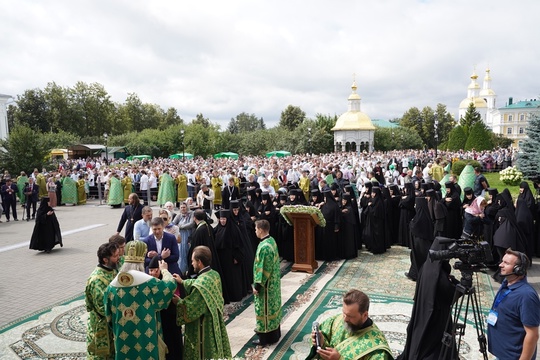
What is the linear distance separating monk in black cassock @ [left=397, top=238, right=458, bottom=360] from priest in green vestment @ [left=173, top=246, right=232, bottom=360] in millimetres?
1977

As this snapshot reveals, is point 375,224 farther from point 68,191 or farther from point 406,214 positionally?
point 68,191

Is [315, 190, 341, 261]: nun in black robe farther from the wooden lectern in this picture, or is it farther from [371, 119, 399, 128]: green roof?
[371, 119, 399, 128]: green roof

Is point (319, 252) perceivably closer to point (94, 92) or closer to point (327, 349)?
point (327, 349)

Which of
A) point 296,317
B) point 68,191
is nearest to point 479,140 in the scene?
point 68,191

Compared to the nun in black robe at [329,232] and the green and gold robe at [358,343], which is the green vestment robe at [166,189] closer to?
the nun in black robe at [329,232]

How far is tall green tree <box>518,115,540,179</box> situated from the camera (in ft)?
68.7

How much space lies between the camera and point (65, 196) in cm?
2033

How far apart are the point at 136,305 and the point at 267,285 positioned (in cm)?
232

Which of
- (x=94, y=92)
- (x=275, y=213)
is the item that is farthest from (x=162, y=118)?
(x=275, y=213)

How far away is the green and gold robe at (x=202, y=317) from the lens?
3961mm

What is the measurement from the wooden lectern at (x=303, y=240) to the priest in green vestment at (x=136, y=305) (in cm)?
506

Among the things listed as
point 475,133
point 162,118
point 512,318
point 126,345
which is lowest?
point 126,345

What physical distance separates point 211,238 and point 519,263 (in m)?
4.45

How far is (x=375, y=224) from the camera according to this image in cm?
1031
